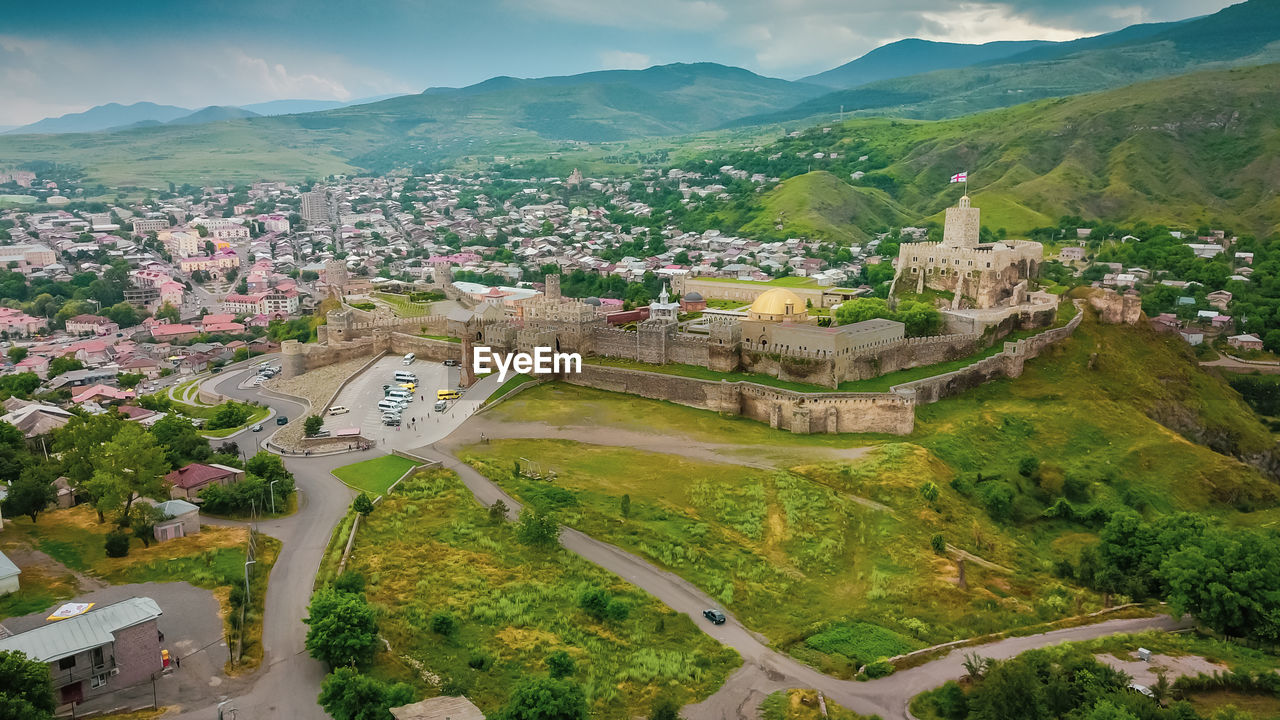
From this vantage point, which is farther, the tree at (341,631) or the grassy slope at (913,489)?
the grassy slope at (913,489)

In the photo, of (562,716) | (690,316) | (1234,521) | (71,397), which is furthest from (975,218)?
(71,397)

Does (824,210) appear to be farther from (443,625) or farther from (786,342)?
(443,625)

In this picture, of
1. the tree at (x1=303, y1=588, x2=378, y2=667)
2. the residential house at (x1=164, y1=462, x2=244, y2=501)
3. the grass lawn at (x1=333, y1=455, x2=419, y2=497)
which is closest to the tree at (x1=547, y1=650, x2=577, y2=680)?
the tree at (x1=303, y1=588, x2=378, y2=667)

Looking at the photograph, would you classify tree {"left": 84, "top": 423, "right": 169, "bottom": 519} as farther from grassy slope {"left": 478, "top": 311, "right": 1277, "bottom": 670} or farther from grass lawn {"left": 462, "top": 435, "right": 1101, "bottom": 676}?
grassy slope {"left": 478, "top": 311, "right": 1277, "bottom": 670}

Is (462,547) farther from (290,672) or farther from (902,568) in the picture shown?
(902,568)

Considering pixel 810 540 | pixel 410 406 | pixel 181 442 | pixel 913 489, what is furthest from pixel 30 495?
pixel 913 489

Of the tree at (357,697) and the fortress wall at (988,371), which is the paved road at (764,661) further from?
the fortress wall at (988,371)

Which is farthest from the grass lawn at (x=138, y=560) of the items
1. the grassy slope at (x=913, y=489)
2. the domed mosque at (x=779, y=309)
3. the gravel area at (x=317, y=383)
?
the domed mosque at (x=779, y=309)
